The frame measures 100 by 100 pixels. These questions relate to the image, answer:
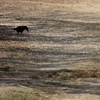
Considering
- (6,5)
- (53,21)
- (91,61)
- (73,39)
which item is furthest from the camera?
(6,5)

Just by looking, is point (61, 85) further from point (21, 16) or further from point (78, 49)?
point (21, 16)

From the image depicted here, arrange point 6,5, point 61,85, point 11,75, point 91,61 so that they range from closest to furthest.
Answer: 1. point 61,85
2. point 11,75
3. point 91,61
4. point 6,5

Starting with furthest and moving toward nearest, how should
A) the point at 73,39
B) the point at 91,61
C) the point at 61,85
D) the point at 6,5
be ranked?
the point at 6,5 → the point at 73,39 → the point at 91,61 → the point at 61,85

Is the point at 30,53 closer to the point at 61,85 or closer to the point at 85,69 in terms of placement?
the point at 85,69

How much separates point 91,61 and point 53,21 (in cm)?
1046

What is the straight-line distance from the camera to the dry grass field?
368 inches

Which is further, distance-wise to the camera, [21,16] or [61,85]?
[21,16]

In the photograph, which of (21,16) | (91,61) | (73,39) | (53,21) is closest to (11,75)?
(91,61)

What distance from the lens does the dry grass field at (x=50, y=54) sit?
30.6ft

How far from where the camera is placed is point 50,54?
1445cm

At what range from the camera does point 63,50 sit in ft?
49.7

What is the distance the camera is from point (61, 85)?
9.94 meters

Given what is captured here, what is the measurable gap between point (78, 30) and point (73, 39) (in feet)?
9.51

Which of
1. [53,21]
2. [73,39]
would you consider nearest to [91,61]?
[73,39]
